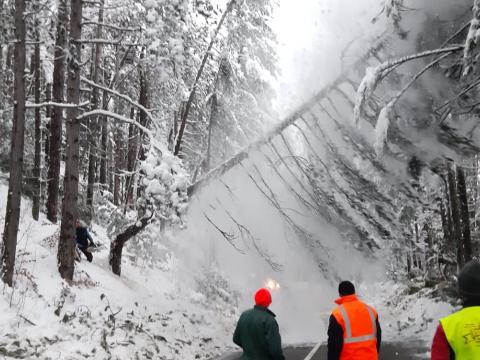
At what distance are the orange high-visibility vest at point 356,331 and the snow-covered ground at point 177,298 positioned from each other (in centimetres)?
467

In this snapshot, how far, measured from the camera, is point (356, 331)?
455 cm

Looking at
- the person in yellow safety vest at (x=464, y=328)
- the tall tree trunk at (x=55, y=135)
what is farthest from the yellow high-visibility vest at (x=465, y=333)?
the tall tree trunk at (x=55, y=135)

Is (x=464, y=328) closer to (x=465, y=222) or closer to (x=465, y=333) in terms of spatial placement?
(x=465, y=333)

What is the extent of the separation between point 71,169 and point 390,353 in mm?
8066

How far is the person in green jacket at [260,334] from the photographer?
4.90 meters

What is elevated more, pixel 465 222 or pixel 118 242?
pixel 118 242

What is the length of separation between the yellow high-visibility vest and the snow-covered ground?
604 centimetres

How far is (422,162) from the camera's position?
10438 millimetres

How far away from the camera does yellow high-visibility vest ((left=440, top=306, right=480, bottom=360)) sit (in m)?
2.86

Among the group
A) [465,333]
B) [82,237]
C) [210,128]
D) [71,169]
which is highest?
[210,128]

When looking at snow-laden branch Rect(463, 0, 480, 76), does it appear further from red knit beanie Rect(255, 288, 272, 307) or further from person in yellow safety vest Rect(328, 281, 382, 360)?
red knit beanie Rect(255, 288, 272, 307)

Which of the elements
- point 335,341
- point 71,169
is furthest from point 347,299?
point 71,169

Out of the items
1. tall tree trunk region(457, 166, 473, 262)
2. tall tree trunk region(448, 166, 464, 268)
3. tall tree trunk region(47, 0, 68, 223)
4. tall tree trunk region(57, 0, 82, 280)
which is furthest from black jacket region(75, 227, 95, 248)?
tall tree trunk region(448, 166, 464, 268)

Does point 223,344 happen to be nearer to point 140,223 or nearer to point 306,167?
Result: point 140,223
